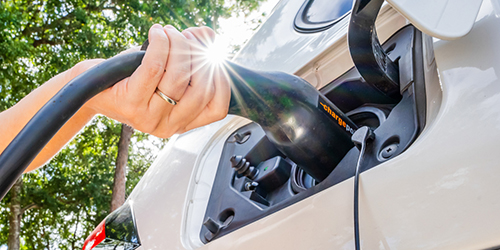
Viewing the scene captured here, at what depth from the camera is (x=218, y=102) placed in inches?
34.9

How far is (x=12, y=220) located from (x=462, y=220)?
11.3 meters

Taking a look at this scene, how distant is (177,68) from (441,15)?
0.51m

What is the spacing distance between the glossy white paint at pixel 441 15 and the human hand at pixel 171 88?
39 cm

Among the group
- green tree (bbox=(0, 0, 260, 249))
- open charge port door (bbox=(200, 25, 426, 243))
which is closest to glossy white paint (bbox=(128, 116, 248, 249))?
open charge port door (bbox=(200, 25, 426, 243))

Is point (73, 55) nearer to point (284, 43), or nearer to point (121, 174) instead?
point (121, 174)

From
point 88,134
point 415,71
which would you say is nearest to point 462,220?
point 415,71

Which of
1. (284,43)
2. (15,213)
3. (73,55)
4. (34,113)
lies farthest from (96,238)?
(15,213)

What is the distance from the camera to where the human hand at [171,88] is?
78 centimetres

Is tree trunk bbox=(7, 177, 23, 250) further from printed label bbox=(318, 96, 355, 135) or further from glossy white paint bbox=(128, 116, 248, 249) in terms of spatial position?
printed label bbox=(318, 96, 355, 135)

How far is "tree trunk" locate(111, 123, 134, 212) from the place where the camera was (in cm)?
981

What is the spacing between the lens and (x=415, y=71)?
1.01 m

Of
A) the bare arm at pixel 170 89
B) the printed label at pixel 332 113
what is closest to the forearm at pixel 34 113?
the bare arm at pixel 170 89

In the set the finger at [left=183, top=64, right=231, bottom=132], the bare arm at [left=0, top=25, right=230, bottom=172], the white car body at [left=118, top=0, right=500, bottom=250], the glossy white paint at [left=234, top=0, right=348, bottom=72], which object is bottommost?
the white car body at [left=118, top=0, right=500, bottom=250]

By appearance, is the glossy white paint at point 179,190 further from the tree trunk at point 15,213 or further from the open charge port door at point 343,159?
the tree trunk at point 15,213
